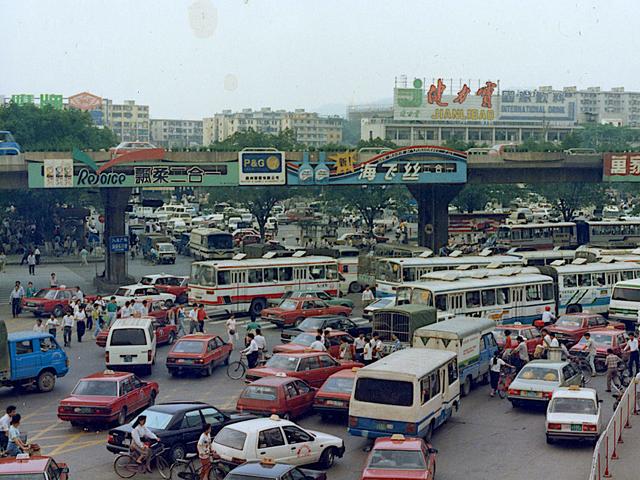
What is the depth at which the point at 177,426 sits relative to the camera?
1964 centimetres

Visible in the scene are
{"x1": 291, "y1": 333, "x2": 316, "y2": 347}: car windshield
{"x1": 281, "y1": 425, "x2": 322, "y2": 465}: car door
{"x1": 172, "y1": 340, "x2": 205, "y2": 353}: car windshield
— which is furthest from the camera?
{"x1": 291, "y1": 333, "x2": 316, "y2": 347}: car windshield

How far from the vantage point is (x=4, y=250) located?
231 feet

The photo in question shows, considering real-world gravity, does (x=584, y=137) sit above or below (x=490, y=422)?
above

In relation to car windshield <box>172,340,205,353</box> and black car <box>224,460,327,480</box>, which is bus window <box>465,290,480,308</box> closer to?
car windshield <box>172,340,205,353</box>

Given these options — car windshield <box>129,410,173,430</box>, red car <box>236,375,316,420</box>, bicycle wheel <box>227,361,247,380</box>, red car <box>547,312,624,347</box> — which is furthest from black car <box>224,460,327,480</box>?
red car <box>547,312,624,347</box>

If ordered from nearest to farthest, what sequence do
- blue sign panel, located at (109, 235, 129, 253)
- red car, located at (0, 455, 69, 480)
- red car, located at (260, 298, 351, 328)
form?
red car, located at (0, 455, 69, 480) → red car, located at (260, 298, 351, 328) → blue sign panel, located at (109, 235, 129, 253)

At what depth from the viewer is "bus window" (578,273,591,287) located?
41.0 meters

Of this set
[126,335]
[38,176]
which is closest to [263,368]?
[126,335]

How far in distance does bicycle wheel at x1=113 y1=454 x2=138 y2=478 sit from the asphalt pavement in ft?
0.67

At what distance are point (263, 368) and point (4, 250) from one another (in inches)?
1959

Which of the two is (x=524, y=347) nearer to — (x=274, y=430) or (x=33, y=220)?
(x=274, y=430)

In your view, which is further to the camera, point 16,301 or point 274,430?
point 16,301

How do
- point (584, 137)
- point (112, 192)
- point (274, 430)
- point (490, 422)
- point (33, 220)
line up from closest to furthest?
1. point (274, 430)
2. point (490, 422)
3. point (112, 192)
4. point (33, 220)
5. point (584, 137)

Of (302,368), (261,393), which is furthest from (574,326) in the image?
(261,393)
